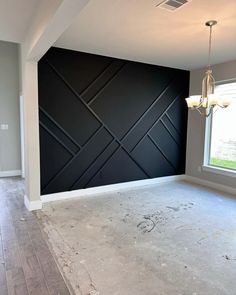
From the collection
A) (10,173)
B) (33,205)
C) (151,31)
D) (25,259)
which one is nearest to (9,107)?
(10,173)

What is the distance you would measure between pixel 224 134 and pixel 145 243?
10.8 feet

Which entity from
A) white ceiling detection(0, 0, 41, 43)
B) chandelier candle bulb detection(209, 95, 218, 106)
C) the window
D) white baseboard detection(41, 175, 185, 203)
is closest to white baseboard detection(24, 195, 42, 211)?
white baseboard detection(41, 175, 185, 203)

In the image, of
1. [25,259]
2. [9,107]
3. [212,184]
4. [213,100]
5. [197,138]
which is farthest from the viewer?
[9,107]

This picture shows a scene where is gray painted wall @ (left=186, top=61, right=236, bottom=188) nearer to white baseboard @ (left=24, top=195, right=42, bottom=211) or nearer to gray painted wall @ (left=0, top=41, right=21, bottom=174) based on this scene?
white baseboard @ (left=24, top=195, right=42, bottom=211)

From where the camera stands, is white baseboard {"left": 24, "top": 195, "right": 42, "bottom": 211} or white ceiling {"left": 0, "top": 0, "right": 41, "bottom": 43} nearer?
white ceiling {"left": 0, "top": 0, "right": 41, "bottom": 43}

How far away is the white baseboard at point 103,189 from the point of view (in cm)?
433

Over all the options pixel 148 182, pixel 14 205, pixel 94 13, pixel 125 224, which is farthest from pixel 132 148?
pixel 94 13

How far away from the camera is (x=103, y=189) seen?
4.82 metres

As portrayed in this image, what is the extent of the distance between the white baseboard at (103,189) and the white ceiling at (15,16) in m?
2.56

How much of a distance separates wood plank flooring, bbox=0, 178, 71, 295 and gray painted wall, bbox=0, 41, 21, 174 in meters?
2.34

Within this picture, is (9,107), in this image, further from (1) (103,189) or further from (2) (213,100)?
(2) (213,100)

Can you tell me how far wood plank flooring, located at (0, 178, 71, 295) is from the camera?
2090 millimetres

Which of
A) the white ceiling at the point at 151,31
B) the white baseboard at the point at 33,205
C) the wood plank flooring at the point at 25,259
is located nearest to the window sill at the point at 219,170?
the white ceiling at the point at 151,31

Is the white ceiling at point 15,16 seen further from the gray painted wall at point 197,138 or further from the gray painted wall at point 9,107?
the gray painted wall at point 197,138
